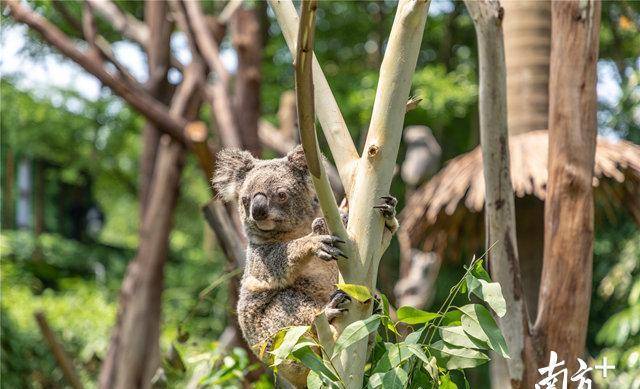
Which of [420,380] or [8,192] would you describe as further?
[8,192]

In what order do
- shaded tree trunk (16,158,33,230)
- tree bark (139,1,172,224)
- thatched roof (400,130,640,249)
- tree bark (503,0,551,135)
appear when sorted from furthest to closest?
shaded tree trunk (16,158,33,230), tree bark (139,1,172,224), tree bark (503,0,551,135), thatched roof (400,130,640,249)

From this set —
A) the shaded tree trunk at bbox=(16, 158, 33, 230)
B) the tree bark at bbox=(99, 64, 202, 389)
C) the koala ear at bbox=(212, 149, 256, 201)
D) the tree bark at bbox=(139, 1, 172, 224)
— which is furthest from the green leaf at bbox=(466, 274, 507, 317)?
the shaded tree trunk at bbox=(16, 158, 33, 230)

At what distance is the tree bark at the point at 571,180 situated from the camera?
2.67m

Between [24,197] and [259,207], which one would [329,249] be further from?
[24,197]

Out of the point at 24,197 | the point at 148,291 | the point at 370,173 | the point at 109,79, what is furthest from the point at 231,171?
the point at 24,197

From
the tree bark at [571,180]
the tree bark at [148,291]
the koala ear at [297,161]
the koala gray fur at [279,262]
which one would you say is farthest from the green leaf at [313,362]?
the tree bark at [148,291]

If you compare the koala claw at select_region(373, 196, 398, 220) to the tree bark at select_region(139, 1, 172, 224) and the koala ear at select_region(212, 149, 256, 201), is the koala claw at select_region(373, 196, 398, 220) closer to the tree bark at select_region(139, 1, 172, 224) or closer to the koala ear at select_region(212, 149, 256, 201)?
the koala ear at select_region(212, 149, 256, 201)

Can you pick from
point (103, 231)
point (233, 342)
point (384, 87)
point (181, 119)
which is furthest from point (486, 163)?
point (103, 231)

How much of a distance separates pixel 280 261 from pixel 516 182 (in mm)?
1331

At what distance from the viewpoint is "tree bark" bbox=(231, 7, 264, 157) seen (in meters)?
5.52

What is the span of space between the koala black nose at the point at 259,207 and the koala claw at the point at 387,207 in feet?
1.81

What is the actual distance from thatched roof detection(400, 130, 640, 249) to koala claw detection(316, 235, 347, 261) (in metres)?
1.61

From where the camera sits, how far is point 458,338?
180cm

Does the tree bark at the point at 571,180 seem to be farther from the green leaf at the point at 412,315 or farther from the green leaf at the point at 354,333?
the green leaf at the point at 354,333
